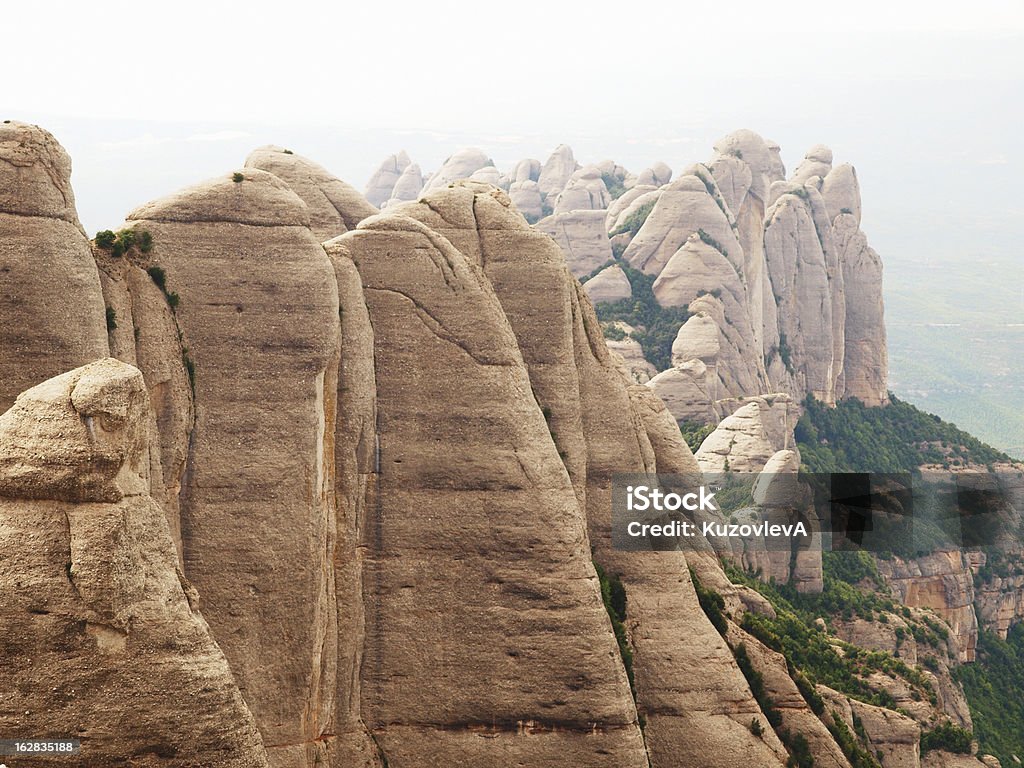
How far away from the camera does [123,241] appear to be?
4181 cm

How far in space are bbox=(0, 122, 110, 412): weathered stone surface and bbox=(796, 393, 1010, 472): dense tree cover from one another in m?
98.4

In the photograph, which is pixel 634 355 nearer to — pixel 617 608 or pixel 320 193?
pixel 320 193

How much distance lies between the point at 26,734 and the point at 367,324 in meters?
18.6

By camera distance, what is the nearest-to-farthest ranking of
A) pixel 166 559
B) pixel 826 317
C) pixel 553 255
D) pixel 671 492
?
pixel 166 559 → pixel 553 255 → pixel 671 492 → pixel 826 317

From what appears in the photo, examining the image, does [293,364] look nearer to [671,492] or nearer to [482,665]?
[482,665]

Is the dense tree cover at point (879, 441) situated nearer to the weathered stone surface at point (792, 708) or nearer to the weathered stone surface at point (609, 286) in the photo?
the weathered stone surface at point (609, 286)

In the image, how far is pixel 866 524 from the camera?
110 metres

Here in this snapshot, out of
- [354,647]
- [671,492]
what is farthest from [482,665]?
[671,492]

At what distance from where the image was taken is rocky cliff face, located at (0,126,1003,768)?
3077 centimetres

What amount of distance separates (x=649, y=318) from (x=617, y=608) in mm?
83295

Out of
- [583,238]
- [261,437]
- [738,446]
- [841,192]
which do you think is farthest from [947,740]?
[841,192]

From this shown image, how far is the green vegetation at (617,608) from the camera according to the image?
49.8m

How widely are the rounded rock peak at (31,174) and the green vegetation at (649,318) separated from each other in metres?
92.3

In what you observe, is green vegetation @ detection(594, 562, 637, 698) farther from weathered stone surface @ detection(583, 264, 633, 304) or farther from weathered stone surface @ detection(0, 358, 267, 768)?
weathered stone surface @ detection(583, 264, 633, 304)
